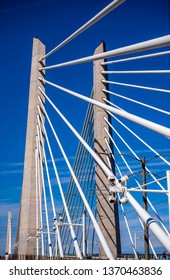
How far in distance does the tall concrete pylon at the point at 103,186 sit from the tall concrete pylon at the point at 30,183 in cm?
284

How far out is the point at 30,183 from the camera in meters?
18.0

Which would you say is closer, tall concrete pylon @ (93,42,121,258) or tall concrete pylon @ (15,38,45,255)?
tall concrete pylon @ (93,42,121,258)

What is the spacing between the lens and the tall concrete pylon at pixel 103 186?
1623 centimetres

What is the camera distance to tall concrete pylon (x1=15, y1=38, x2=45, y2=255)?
17.6 meters

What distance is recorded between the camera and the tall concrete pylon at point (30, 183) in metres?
17.6

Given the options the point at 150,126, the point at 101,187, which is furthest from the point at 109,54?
the point at 101,187

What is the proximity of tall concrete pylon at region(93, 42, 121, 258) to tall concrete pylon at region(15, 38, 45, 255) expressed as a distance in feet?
9.31

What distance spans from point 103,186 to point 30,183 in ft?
11.1

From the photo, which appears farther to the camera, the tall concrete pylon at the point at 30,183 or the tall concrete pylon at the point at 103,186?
the tall concrete pylon at the point at 30,183

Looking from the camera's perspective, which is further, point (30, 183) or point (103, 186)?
point (30, 183)
